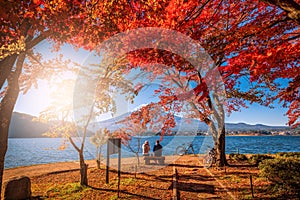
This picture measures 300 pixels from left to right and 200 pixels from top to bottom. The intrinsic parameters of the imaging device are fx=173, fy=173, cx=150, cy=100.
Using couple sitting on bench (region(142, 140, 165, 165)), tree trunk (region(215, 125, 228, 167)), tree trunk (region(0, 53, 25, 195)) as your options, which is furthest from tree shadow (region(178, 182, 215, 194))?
tree trunk (region(0, 53, 25, 195))

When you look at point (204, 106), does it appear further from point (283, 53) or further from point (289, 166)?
point (283, 53)

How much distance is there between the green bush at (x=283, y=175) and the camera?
5.24 m

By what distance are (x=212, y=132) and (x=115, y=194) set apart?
7408 millimetres

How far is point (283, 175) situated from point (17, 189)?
9746 mm

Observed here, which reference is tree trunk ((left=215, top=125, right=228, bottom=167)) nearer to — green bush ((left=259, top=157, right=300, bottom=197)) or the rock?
green bush ((left=259, top=157, right=300, bottom=197))

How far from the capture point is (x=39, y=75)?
348 inches

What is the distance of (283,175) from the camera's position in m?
5.58

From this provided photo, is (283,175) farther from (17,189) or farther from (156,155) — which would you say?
(17,189)

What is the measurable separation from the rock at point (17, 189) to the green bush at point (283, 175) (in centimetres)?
919

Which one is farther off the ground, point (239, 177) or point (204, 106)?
point (204, 106)

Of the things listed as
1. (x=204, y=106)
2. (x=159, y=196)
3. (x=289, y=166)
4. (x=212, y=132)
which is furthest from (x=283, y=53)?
(x=212, y=132)

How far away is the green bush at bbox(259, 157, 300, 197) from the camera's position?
524cm

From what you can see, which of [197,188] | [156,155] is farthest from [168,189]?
[156,155]

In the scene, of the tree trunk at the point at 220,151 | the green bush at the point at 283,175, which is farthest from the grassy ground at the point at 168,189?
the tree trunk at the point at 220,151
